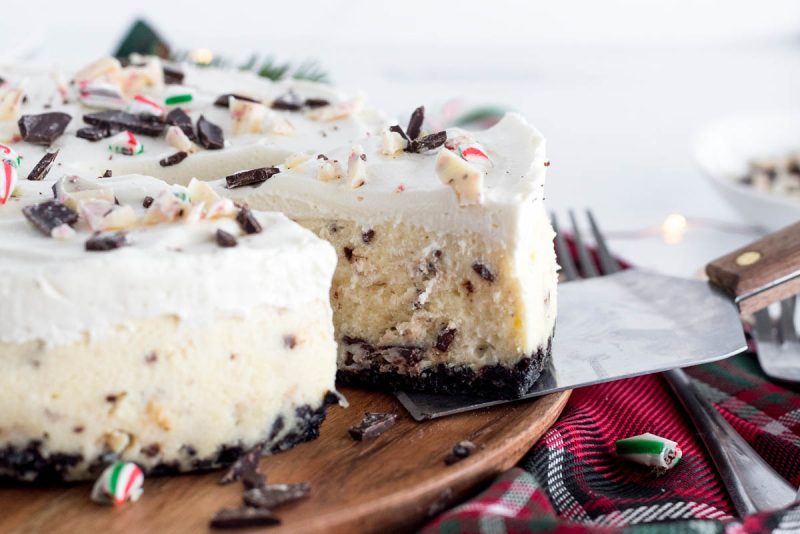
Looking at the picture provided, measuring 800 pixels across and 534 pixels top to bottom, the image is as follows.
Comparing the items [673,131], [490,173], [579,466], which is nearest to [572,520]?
[579,466]

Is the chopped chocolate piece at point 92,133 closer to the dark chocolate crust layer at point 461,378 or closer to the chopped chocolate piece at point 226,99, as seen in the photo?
the chopped chocolate piece at point 226,99

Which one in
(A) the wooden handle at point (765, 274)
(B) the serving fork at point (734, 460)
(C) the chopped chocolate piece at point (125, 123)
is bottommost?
(B) the serving fork at point (734, 460)

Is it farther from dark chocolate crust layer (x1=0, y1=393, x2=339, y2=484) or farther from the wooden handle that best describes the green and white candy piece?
dark chocolate crust layer (x1=0, y1=393, x2=339, y2=484)

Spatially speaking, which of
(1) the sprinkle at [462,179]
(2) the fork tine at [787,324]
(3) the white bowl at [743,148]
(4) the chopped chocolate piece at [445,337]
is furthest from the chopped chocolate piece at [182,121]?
(3) the white bowl at [743,148]

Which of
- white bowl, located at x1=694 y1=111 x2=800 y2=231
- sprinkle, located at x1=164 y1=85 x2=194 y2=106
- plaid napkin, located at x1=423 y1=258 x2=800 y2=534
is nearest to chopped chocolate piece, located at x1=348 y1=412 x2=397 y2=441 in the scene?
plaid napkin, located at x1=423 y1=258 x2=800 y2=534

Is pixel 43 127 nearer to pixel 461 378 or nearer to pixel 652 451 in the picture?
pixel 461 378

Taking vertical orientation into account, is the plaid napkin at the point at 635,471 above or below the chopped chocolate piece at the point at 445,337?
below

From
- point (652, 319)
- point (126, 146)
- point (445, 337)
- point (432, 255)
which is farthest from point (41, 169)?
point (652, 319)
